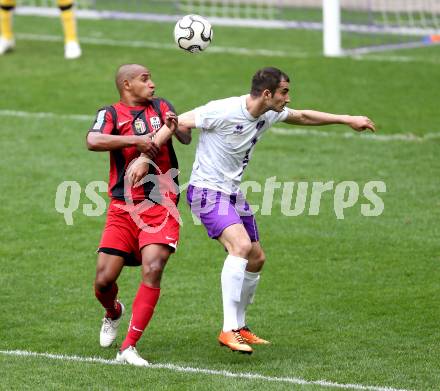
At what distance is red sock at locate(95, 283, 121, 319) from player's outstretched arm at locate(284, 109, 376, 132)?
6.08ft

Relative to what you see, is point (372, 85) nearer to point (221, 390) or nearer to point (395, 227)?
point (395, 227)

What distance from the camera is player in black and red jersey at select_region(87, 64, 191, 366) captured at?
8.70 meters

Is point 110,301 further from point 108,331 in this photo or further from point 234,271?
point 234,271

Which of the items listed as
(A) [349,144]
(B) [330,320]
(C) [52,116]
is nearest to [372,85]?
(A) [349,144]

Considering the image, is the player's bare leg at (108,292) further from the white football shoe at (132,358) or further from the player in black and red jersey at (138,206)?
the white football shoe at (132,358)

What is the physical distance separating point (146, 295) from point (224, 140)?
1.29 m

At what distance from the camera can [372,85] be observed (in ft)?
63.4

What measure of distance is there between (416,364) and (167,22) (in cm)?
1757

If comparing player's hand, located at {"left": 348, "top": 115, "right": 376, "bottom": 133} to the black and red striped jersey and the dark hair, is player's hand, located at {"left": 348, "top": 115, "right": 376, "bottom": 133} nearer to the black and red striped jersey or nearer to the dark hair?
the dark hair

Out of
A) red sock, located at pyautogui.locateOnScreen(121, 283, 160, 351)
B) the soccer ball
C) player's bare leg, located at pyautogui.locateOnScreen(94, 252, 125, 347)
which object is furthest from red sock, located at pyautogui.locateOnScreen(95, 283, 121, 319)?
the soccer ball

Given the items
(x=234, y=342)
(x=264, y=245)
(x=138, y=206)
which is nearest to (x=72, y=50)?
(x=264, y=245)

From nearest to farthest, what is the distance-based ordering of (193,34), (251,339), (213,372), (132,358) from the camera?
1. (213,372)
2. (132,358)
3. (251,339)
4. (193,34)

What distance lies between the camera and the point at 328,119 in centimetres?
930

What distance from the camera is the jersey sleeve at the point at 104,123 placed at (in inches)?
344
